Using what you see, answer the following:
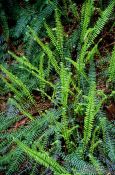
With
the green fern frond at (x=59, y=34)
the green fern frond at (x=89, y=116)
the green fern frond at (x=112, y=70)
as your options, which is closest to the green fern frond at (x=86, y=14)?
the green fern frond at (x=59, y=34)

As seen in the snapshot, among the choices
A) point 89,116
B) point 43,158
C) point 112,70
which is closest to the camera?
point 43,158

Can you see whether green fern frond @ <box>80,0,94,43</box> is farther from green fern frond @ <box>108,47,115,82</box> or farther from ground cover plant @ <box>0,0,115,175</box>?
green fern frond @ <box>108,47,115,82</box>

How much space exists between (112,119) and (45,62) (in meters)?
0.87

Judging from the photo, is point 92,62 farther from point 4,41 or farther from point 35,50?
point 4,41

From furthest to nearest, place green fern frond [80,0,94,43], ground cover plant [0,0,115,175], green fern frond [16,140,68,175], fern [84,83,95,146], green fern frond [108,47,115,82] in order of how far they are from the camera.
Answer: green fern frond [80,0,94,43] → green fern frond [108,47,115,82] → ground cover plant [0,0,115,175] → fern [84,83,95,146] → green fern frond [16,140,68,175]

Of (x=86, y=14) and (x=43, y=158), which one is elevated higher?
(x=86, y=14)

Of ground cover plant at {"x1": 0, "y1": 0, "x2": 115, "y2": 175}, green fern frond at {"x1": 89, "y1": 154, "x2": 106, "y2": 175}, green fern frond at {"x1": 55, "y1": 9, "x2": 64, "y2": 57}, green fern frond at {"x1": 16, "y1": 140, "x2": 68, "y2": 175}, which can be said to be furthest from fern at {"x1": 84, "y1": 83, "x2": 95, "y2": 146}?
green fern frond at {"x1": 55, "y1": 9, "x2": 64, "y2": 57}

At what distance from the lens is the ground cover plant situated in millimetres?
2463

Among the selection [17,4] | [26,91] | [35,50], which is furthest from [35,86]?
[17,4]

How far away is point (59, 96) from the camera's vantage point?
2857mm

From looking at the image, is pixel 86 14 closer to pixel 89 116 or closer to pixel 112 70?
pixel 112 70

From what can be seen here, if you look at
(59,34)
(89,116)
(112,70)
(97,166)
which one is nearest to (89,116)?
(89,116)

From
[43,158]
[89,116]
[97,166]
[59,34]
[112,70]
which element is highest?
[59,34]

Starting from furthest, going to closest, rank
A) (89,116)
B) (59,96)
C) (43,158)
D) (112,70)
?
(59,96)
(112,70)
(89,116)
(43,158)
